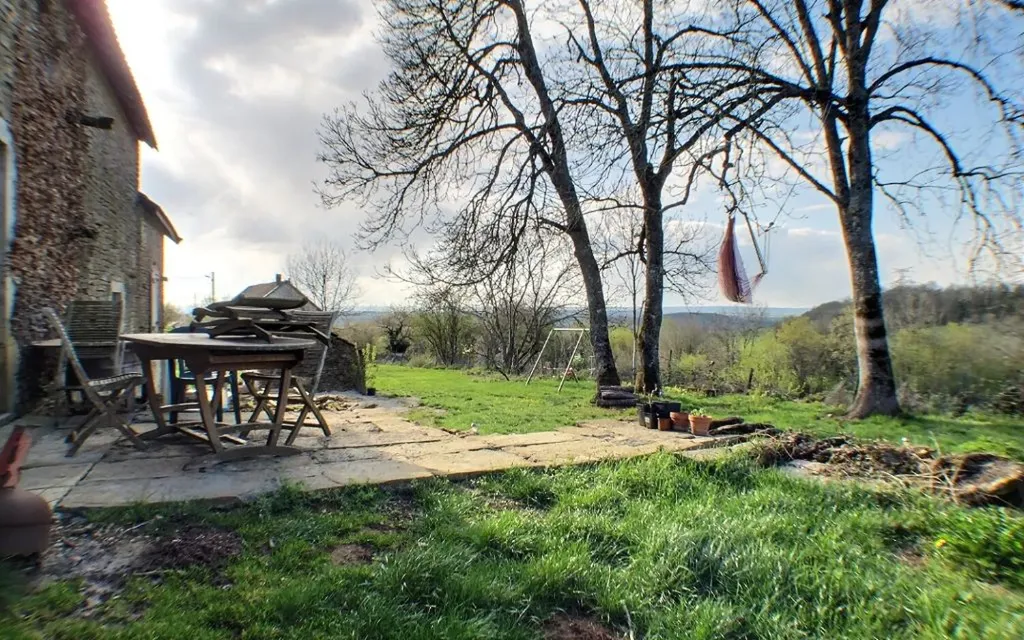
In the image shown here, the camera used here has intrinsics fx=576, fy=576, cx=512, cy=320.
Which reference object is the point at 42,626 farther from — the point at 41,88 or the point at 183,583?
the point at 41,88

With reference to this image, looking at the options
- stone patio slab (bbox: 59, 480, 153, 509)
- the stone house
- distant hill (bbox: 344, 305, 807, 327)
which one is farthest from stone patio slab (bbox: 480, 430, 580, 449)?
distant hill (bbox: 344, 305, 807, 327)

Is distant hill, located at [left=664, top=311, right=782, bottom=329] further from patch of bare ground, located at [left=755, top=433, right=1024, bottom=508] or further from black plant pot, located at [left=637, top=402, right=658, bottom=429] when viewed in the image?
patch of bare ground, located at [left=755, top=433, right=1024, bottom=508]

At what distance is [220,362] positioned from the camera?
153 inches

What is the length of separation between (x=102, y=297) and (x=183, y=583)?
28.3 feet

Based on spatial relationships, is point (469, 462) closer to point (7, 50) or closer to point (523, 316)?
point (7, 50)

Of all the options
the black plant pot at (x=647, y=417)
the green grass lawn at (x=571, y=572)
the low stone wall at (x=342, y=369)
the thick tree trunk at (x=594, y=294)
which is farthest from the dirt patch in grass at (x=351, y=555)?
the low stone wall at (x=342, y=369)

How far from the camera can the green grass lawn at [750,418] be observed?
5.63m

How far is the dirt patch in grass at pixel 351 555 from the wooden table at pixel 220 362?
1767mm

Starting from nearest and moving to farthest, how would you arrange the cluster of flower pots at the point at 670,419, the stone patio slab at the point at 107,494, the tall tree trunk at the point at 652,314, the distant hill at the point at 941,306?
the stone patio slab at the point at 107,494 → the cluster of flower pots at the point at 670,419 → the distant hill at the point at 941,306 → the tall tree trunk at the point at 652,314

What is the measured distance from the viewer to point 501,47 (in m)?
9.58

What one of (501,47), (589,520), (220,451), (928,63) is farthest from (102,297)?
(928,63)

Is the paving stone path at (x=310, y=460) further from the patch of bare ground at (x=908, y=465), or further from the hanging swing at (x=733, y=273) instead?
the hanging swing at (x=733, y=273)

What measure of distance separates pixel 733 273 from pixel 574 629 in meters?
7.82

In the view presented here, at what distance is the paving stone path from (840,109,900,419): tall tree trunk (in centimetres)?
351
